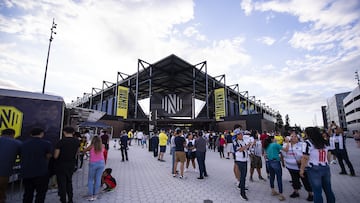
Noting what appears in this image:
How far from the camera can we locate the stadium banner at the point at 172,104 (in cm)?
4098

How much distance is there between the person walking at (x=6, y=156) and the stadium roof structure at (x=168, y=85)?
2785cm

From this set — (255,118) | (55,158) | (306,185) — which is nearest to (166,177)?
(55,158)

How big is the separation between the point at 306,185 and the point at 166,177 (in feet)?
14.1

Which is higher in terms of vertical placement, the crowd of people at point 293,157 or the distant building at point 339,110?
the distant building at point 339,110

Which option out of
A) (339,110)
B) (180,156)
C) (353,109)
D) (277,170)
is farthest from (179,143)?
(339,110)

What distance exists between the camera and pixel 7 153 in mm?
3309

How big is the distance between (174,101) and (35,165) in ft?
129

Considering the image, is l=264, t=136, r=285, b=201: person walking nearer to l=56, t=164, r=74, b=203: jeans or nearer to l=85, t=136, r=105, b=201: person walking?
l=85, t=136, r=105, b=201: person walking

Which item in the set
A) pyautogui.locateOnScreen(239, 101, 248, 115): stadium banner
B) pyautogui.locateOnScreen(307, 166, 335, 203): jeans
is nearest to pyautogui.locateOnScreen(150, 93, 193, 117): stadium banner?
pyautogui.locateOnScreen(239, 101, 248, 115): stadium banner

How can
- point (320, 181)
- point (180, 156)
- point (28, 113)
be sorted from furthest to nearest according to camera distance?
point (180, 156) < point (28, 113) < point (320, 181)

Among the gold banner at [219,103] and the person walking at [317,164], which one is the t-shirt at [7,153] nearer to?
the person walking at [317,164]

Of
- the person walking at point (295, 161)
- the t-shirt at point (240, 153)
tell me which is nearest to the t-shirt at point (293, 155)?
the person walking at point (295, 161)

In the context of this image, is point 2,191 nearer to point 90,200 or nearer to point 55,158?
point 55,158

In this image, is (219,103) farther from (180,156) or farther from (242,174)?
(242,174)
